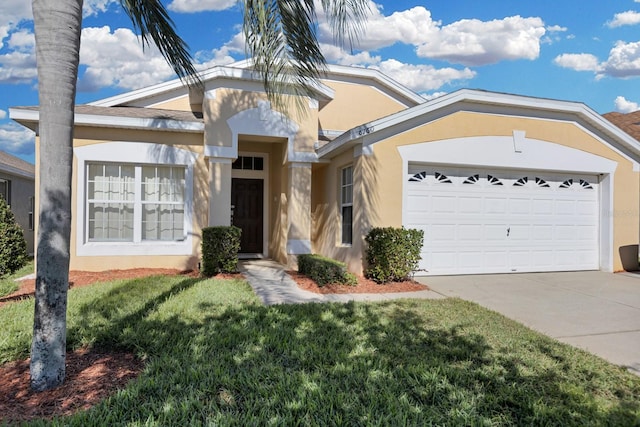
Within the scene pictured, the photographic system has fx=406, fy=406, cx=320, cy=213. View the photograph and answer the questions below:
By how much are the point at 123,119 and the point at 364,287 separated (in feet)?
22.6

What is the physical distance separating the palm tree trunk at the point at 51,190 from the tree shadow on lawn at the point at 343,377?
831mm

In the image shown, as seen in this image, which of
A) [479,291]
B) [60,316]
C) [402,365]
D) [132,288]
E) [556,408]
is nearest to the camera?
[556,408]

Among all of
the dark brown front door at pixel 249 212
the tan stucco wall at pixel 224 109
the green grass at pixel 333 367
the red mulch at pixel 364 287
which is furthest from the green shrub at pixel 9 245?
the red mulch at pixel 364 287

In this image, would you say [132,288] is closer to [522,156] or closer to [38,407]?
[38,407]

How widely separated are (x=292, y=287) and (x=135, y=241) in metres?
4.56

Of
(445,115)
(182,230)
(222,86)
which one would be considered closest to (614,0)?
(445,115)

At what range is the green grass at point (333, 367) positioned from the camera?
10.5 ft

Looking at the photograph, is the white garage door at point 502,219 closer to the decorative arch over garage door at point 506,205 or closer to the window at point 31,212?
the decorative arch over garage door at point 506,205

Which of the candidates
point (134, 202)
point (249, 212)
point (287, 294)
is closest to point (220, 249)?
point (287, 294)

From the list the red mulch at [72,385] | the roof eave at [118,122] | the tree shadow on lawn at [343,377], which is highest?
the roof eave at [118,122]

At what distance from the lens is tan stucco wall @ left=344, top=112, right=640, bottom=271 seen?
9.07 meters

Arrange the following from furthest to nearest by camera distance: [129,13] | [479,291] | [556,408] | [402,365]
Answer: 1. [479,291]
2. [129,13]
3. [402,365]
4. [556,408]

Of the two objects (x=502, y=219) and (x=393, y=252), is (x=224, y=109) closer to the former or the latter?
(x=393, y=252)

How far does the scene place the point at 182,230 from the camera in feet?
34.4
